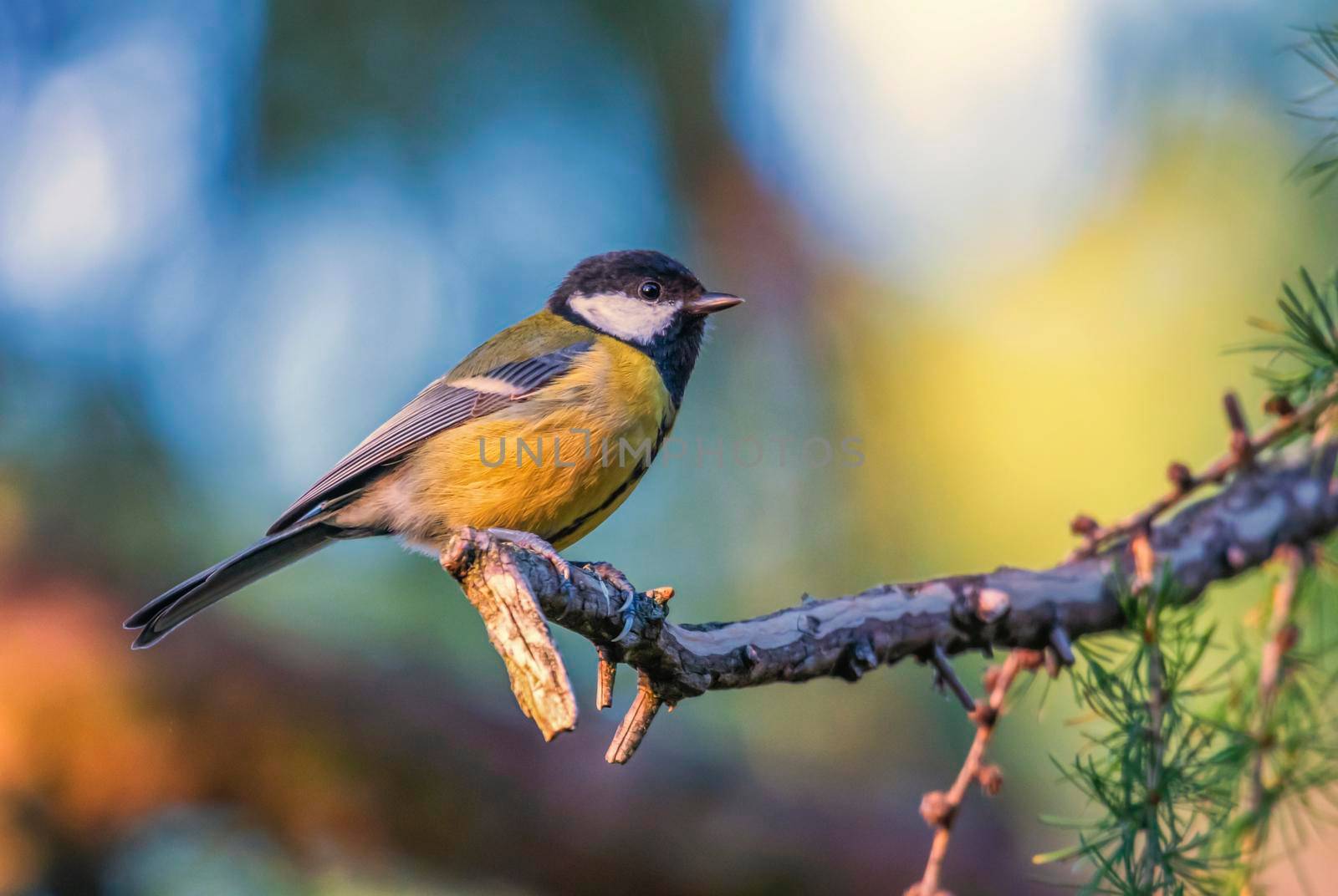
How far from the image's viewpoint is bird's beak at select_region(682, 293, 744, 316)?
2.74 metres

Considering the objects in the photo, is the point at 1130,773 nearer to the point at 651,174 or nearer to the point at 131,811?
the point at 131,811

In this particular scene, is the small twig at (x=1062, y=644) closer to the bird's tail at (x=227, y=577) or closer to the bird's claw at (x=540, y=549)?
the bird's claw at (x=540, y=549)

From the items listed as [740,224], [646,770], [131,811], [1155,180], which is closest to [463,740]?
[646,770]

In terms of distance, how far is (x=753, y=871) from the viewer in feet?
8.14

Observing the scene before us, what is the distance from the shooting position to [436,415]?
249 centimetres

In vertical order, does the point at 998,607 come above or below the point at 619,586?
above

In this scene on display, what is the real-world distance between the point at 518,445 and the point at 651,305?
0.75 m

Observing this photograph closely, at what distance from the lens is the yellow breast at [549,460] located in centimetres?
217

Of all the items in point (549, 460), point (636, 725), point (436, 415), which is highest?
point (436, 415)

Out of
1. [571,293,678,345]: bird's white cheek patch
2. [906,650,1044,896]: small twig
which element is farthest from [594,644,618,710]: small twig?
[571,293,678,345]: bird's white cheek patch

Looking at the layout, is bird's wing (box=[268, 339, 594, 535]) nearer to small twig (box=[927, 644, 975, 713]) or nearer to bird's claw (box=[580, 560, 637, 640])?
bird's claw (box=[580, 560, 637, 640])

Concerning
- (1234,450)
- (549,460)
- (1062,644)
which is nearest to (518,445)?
(549,460)

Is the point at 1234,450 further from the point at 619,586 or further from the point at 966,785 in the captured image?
the point at 619,586

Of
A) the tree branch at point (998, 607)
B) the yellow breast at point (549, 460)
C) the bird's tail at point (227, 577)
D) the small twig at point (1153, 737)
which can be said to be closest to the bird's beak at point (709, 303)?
the yellow breast at point (549, 460)
